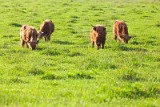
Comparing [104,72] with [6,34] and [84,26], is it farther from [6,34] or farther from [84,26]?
[84,26]

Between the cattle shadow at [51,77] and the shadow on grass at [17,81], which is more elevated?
the shadow on grass at [17,81]

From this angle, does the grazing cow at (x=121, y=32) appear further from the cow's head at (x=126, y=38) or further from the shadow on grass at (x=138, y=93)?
the shadow on grass at (x=138, y=93)

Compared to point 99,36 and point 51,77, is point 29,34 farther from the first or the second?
point 51,77

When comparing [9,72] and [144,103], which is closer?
[144,103]

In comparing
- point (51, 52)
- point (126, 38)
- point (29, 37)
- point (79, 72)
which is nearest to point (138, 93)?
point (79, 72)

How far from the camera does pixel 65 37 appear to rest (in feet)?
69.3

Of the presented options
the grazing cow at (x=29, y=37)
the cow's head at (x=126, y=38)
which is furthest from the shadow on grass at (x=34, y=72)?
the cow's head at (x=126, y=38)

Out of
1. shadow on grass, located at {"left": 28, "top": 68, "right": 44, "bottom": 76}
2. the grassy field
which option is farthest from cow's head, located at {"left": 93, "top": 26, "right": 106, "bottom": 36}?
shadow on grass, located at {"left": 28, "top": 68, "right": 44, "bottom": 76}

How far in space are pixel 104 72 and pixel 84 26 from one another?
1413 centimetres

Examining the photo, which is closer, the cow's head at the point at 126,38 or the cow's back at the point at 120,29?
the cow's head at the point at 126,38

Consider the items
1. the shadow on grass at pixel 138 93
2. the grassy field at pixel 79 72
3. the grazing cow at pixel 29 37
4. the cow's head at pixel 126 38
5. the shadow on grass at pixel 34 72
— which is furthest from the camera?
the cow's head at pixel 126 38

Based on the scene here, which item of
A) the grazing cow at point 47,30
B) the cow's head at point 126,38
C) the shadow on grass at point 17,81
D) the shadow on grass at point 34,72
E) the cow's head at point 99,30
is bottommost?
the cow's head at point 126,38

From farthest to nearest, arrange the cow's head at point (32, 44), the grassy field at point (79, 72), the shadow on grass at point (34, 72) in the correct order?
the cow's head at point (32, 44) → the shadow on grass at point (34, 72) → the grassy field at point (79, 72)

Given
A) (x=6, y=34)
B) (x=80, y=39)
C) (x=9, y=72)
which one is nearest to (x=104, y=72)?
(x=9, y=72)
